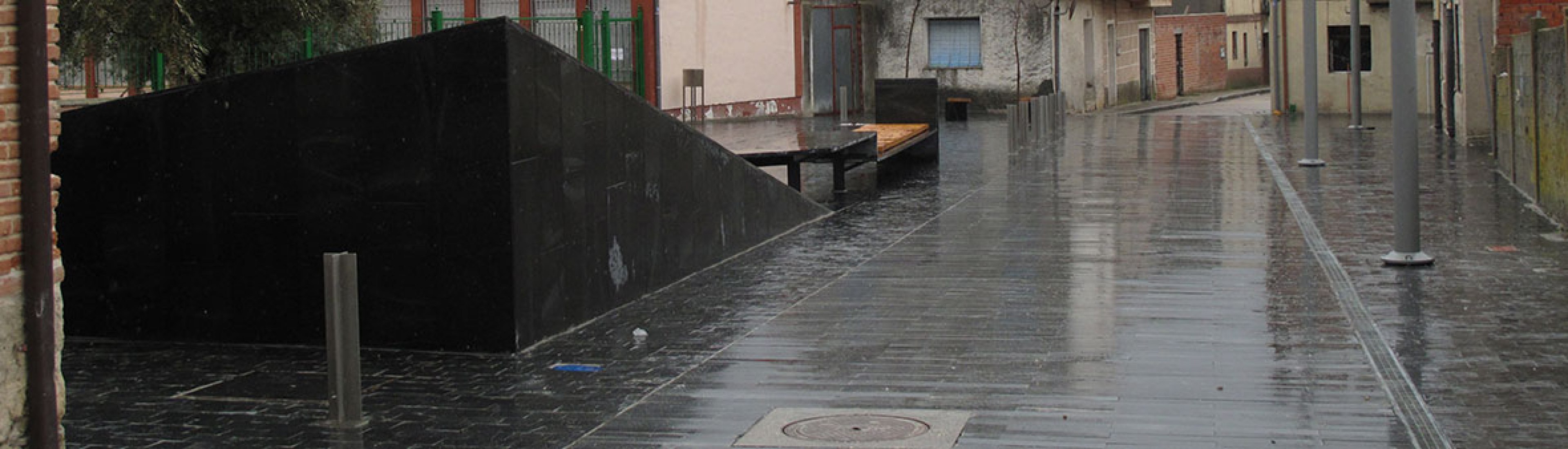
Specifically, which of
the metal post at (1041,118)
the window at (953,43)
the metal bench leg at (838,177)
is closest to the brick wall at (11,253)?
the metal bench leg at (838,177)

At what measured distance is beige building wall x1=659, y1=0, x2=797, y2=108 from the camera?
32.9m

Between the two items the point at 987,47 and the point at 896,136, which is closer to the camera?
the point at 896,136

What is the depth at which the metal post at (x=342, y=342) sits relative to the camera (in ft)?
24.8

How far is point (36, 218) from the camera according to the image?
250 inches

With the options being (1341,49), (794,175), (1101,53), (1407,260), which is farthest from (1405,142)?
(1101,53)

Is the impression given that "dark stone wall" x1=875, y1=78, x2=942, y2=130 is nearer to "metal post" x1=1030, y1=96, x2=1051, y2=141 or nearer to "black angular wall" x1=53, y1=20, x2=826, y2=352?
"metal post" x1=1030, y1=96, x2=1051, y2=141

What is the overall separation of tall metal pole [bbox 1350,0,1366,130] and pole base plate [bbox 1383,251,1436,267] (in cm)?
1783

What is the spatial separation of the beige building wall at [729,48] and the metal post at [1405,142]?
20.8 m

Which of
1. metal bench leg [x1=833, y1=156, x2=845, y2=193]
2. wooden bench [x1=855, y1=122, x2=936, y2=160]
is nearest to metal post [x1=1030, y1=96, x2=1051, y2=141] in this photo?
wooden bench [x1=855, y1=122, x2=936, y2=160]

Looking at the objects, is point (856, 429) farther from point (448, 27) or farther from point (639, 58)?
point (639, 58)

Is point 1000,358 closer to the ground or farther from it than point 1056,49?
closer to the ground

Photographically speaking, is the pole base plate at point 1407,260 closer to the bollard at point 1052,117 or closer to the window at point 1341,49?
the bollard at point 1052,117

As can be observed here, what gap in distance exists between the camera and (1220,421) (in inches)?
290

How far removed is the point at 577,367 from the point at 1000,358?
2.05 m
